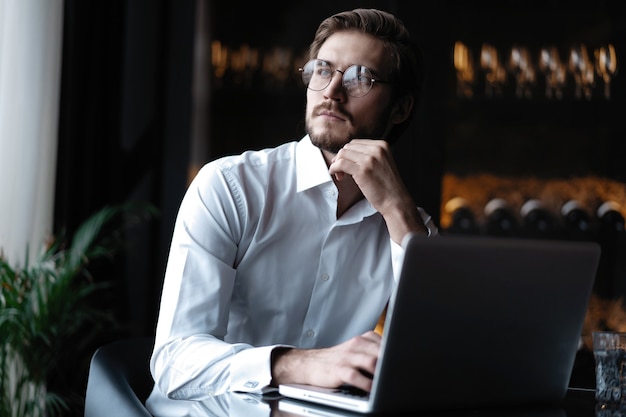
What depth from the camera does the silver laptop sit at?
107 centimetres

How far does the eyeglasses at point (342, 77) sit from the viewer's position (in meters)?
1.87

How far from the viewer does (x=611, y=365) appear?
1389 mm

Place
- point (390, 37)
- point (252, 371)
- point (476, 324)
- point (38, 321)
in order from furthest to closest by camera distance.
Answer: point (38, 321) < point (390, 37) < point (252, 371) < point (476, 324)

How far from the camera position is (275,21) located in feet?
12.0

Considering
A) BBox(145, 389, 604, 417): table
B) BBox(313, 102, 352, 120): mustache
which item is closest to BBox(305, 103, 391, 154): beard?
BBox(313, 102, 352, 120): mustache

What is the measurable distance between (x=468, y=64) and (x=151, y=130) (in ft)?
4.50

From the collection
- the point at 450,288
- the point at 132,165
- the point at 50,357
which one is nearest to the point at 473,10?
the point at 132,165

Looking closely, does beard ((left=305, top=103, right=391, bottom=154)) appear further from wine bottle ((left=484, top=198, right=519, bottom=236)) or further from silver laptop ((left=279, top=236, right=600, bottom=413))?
wine bottle ((left=484, top=198, right=519, bottom=236))

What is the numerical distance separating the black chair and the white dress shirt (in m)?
0.11

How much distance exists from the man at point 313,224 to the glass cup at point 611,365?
0.50 metres

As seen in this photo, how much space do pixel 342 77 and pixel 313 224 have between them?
1.09ft

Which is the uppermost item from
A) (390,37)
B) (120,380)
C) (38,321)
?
(390,37)

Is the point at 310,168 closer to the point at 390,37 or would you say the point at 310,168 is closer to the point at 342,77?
the point at 342,77

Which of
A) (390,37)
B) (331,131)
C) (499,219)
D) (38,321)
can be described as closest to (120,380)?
(331,131)
